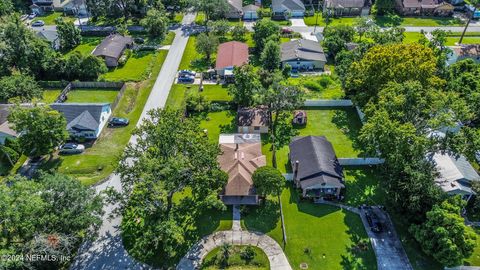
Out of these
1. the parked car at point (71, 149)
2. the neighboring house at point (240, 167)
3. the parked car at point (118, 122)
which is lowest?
the parked car at point (71, 149)

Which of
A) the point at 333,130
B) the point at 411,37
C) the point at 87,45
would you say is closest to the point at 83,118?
the point at 87,45

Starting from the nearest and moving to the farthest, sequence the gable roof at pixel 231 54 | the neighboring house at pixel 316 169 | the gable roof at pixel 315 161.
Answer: the neighboring house at pixel 316 169 → the gable roof at pixel 315 161 → the gable roof at pixel 231 54

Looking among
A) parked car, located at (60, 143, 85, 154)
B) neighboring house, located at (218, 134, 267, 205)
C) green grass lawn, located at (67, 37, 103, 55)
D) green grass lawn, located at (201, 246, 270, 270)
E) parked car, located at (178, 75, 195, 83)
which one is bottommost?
green grass lawn, located at (201, 246, 270, 270)

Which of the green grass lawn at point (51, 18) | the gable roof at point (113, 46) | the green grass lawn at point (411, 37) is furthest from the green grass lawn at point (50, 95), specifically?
the green grass lawn at point (411, 37)

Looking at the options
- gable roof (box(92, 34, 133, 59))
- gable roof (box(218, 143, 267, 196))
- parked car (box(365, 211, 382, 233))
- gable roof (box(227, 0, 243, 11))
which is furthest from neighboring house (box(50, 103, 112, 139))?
gable roof (box(227, 0, 243, 11))

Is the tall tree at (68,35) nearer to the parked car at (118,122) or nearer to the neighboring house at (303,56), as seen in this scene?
the parked car at (118,122)

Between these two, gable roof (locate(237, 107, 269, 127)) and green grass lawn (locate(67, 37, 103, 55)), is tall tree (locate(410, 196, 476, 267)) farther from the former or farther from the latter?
green grass lawn (locate(67, 37, 103, 55))
